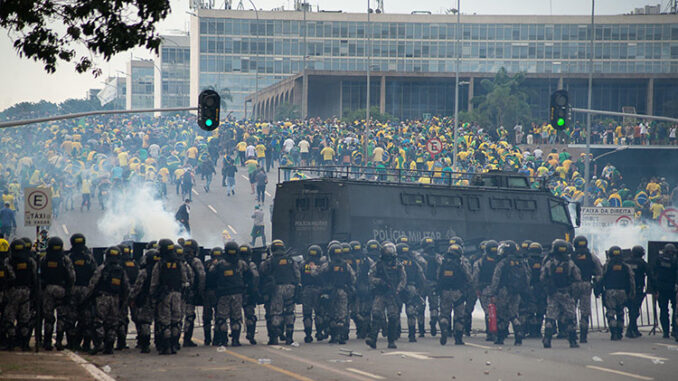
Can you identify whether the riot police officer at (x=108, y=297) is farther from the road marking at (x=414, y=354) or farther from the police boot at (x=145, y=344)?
the road marking at (x=414, y=354)

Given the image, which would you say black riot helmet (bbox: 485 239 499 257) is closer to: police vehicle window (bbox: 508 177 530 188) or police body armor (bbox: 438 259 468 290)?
police body armor (bbox: 438 259 468 290)

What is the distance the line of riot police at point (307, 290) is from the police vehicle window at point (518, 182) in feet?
26.6

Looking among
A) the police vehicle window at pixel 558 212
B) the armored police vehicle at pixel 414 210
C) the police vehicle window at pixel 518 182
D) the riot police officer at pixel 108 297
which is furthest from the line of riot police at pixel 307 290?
the police vehicle window at pixel 518 182

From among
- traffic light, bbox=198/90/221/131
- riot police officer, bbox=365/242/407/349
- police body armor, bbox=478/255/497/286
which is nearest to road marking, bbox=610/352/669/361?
police body armor, bbox=478/255/497/286

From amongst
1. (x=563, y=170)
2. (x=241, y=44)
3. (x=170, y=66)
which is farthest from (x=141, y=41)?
(x=170, y=66)

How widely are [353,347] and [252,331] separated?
191cm

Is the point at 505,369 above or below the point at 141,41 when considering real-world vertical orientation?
below

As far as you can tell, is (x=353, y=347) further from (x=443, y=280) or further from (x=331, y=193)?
(x=331, y=193)

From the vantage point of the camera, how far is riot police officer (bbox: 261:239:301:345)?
18.3m

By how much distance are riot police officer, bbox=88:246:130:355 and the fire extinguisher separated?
6648 millimetres

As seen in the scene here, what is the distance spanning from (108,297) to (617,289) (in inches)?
377

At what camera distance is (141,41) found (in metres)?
14.9

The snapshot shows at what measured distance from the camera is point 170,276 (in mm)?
16703

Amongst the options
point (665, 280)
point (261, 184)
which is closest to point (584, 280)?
point (665, 280)
